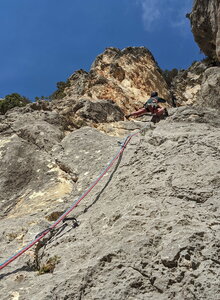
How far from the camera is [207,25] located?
859 inches

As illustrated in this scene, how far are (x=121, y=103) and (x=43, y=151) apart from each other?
414 inches

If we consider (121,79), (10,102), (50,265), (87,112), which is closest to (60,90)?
(10,102)

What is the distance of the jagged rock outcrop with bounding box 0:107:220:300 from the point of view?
3350 mm

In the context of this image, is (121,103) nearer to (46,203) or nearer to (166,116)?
(166,116)

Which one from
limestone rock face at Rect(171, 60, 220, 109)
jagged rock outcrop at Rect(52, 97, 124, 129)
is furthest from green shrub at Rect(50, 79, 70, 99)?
limestone rock face at Rect(171, 60, 220, 109)

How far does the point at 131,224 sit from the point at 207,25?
2136 cm

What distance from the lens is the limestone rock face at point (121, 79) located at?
1931 cm

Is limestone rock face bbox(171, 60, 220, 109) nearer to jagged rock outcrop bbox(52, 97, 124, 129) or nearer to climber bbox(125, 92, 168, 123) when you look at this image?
jagged rock outcrop bbox(52, 97, 124, 129)

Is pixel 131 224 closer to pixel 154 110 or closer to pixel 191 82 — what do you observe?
pixel 154 110

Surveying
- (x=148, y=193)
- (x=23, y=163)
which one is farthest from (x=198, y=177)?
(x=23, y=163)

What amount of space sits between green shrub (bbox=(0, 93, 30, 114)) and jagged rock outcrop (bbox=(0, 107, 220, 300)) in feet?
48.3

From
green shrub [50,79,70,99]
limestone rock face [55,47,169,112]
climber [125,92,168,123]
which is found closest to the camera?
climber [125,92,168,123]

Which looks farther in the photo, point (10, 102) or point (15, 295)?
point (10, 102)

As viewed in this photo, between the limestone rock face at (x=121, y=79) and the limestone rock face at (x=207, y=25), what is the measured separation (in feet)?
14.5
